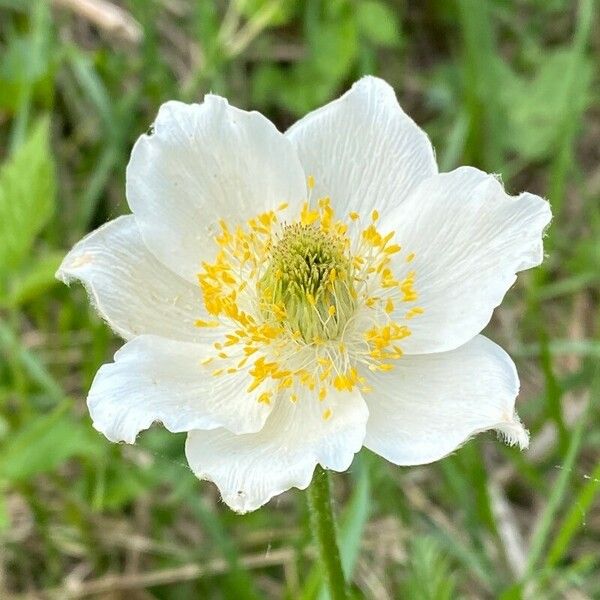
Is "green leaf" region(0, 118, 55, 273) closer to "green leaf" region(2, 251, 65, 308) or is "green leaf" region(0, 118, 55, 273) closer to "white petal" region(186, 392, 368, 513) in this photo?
"green leaf" region(2, 251, 65, 308)

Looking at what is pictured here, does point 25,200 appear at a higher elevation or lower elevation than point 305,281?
lower

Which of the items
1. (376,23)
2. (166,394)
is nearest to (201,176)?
(166,394)

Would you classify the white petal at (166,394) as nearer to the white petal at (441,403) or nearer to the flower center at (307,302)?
the flower center at (307,302)

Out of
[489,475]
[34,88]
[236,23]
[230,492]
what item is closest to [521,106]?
[236,23]

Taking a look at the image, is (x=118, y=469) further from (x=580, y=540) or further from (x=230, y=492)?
(x=580, y=540)

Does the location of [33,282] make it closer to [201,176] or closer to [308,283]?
[201,176]

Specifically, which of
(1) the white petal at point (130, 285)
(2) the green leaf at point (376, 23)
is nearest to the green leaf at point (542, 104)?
(2) the green leaf at point (376, 23)
